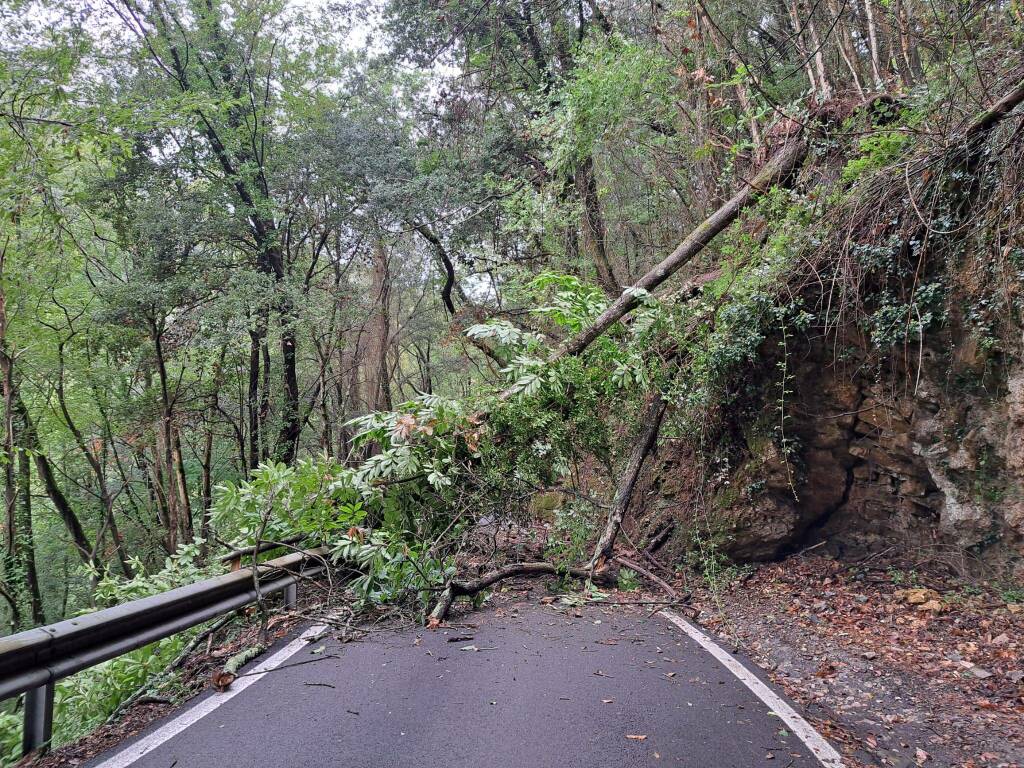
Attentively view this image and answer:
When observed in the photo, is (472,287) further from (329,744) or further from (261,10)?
(329,744)

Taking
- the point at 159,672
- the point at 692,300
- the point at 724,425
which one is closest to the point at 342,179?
the point at 692,300

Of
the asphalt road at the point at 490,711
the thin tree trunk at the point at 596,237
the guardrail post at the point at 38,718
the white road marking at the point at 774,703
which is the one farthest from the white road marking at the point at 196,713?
the thin tree trunk at the point at 596,237

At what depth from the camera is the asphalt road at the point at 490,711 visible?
3416 mm

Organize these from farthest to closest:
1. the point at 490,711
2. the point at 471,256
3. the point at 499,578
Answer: the point at 471,256, the point at 499,578, the point at 490,711

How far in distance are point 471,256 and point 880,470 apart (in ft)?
42.2

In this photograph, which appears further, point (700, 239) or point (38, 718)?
point (700, 239)

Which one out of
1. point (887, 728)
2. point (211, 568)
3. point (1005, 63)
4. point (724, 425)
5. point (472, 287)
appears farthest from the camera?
point (472, 287)

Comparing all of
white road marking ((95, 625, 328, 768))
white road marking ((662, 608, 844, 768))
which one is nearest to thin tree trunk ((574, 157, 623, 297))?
white road marking ((662, 608, 844, 768))

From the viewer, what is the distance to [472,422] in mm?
7191

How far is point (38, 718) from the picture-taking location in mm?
3445

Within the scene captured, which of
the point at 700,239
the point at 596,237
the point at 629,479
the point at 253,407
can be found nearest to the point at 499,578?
the point at 629,479

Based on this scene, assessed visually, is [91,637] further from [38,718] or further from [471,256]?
[471,256]

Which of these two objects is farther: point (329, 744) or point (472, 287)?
point (472, 287)

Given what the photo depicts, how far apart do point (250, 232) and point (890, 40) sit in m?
13.6
